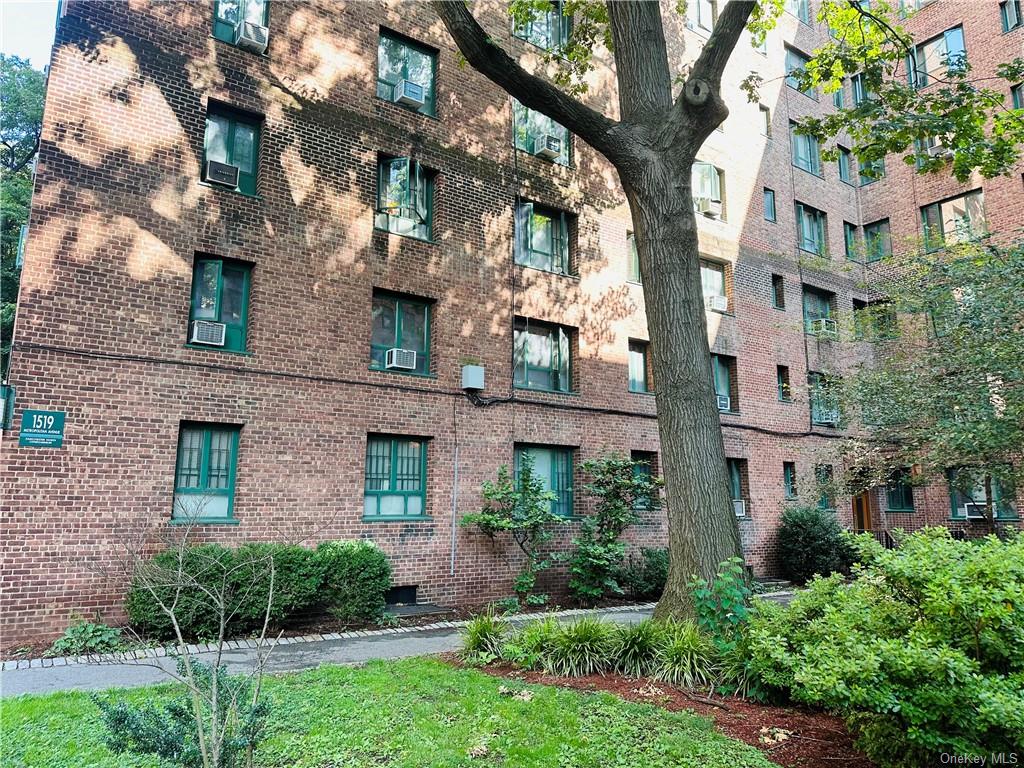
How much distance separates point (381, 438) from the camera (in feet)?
39.2

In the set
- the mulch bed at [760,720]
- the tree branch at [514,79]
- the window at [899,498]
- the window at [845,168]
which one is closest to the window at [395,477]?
the mulch bed at [760,720]

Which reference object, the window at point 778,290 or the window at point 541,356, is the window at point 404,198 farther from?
the window at point 778,290

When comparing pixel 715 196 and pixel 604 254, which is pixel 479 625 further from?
pixel 715 196

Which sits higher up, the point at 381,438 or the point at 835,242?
the point at 835,242

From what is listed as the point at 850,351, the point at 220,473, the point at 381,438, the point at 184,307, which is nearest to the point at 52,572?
the point at 220,473

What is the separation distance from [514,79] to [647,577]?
9816 millimetres

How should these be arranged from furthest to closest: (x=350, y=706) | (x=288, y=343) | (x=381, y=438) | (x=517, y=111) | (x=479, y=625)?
(x=517, y=111) → (x=381, y=438) → (x=288, y=343) → (x=479, y=625) → (x=350, y=706)

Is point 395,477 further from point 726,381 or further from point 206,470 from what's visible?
point 726,381

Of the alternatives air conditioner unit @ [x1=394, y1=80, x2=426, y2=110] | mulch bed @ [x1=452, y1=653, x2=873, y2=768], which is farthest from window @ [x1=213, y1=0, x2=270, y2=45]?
mulch bed @ [x1=452, y1=653, x2=873, y2=768]

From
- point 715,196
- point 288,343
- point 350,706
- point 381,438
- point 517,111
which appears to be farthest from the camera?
point 715,196

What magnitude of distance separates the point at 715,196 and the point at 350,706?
15789mm

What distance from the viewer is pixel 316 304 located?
37.3ft

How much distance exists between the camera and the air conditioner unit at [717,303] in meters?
17.4

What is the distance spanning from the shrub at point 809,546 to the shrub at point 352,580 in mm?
11245
